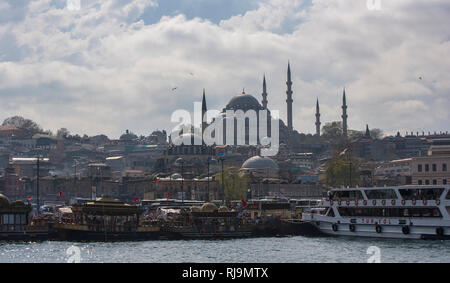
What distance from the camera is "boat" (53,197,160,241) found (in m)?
45.0

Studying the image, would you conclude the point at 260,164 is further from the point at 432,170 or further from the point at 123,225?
the point at 123,225

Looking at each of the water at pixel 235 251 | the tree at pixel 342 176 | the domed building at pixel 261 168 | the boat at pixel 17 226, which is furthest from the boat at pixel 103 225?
the domed building at pixel 261 168

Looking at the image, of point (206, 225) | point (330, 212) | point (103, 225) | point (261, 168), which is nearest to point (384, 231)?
point (330, 212)

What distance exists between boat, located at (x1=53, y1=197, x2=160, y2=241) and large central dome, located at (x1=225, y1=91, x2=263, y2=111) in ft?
357

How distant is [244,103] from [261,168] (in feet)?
145

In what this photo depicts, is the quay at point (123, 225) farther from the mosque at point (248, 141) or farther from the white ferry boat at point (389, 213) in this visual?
the mosque at point (248, 141)

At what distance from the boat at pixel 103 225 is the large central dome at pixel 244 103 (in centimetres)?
10869

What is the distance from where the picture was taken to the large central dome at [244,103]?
15562 centimetres

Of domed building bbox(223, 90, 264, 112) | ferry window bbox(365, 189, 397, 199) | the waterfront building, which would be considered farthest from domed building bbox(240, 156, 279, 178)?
ferry window bbox(365, 189, 397, 199)

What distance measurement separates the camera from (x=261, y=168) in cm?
11350

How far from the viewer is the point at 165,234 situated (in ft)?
Result: 157
